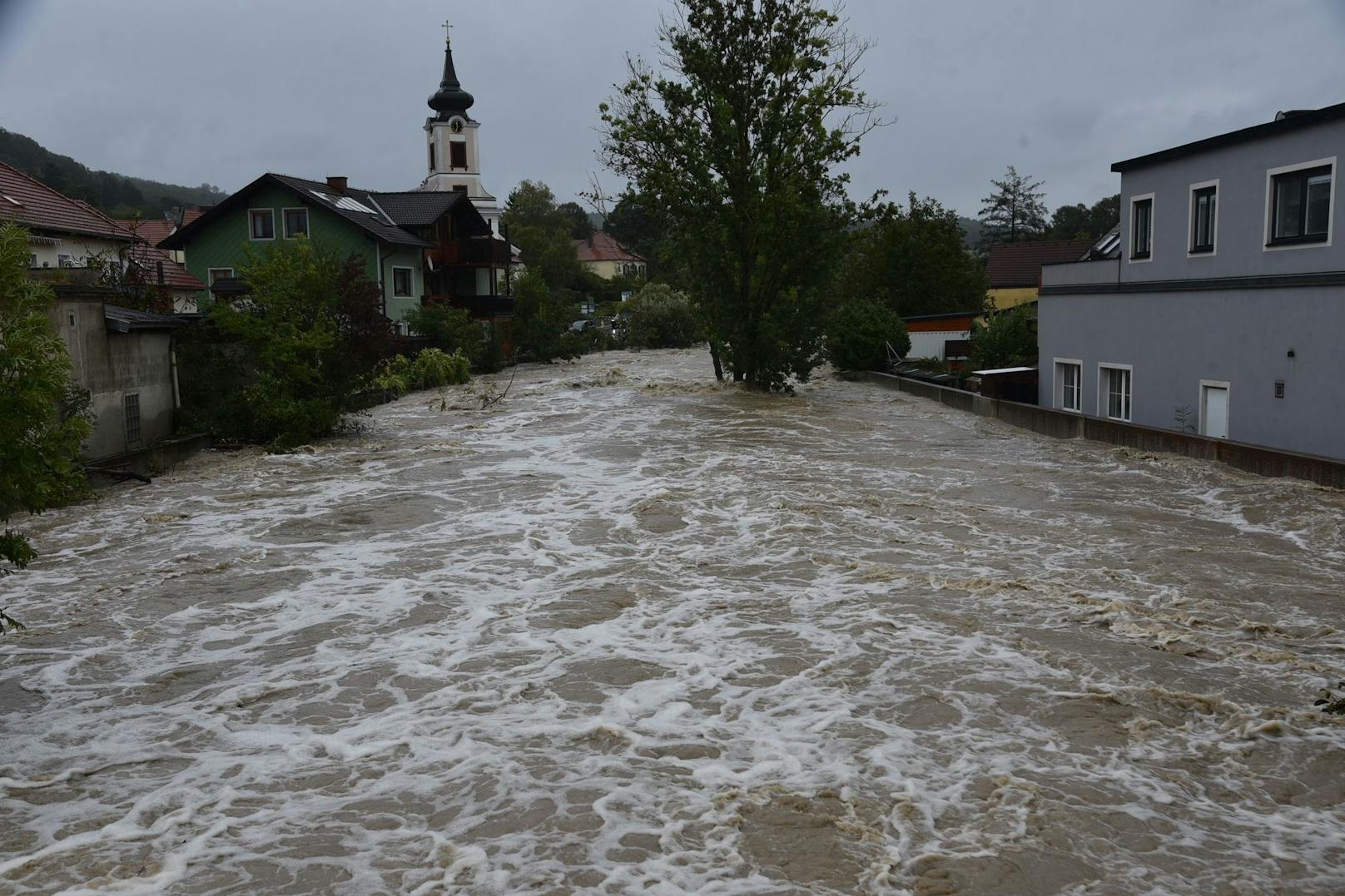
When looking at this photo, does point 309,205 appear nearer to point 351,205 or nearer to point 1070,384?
point 351,205

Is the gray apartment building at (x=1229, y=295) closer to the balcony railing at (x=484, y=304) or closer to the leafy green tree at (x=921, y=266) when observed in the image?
the leafy green tree at (x=921, y=266)

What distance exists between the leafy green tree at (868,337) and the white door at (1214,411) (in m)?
20.2

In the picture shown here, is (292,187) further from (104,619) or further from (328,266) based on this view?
(104,619)

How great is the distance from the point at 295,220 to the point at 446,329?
289 inches

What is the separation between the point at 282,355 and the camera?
22344 mm

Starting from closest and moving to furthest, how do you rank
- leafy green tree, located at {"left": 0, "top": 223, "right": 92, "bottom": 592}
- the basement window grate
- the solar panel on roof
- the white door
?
1. leafy green tree, located at {"left": 0, "top": 223, "right": 92, "bottom": 592}
2. the white door
3. the basement window grate
4. the solar panel on roof

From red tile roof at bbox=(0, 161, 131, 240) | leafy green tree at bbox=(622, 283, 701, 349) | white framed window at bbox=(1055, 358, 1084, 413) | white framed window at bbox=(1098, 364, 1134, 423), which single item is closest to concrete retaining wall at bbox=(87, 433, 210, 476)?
red tile roof at bbox=(0, 161, 131, 240)

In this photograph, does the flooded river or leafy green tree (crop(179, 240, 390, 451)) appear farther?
leafy green tree (crop(179, 240, 390, 451))

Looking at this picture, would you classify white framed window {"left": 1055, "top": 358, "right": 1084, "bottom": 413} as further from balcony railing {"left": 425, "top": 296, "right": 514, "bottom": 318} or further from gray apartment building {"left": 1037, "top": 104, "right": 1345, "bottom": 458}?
balcony railing {"left": 425, "top": 296, "right": 514, "bottom": 318}

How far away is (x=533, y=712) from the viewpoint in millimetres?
8766

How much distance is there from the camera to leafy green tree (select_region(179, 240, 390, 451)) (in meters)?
22.2

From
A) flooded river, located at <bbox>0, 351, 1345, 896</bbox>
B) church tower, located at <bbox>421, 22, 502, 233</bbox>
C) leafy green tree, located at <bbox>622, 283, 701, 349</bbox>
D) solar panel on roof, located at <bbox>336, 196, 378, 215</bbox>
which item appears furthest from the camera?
church tower, located at <bbox>421, 22, 502, 233</bbox>

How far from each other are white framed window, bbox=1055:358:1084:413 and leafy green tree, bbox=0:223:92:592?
20.5 meters

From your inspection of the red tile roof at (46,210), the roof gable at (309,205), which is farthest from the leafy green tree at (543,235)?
the red tile roof at (46,210)
